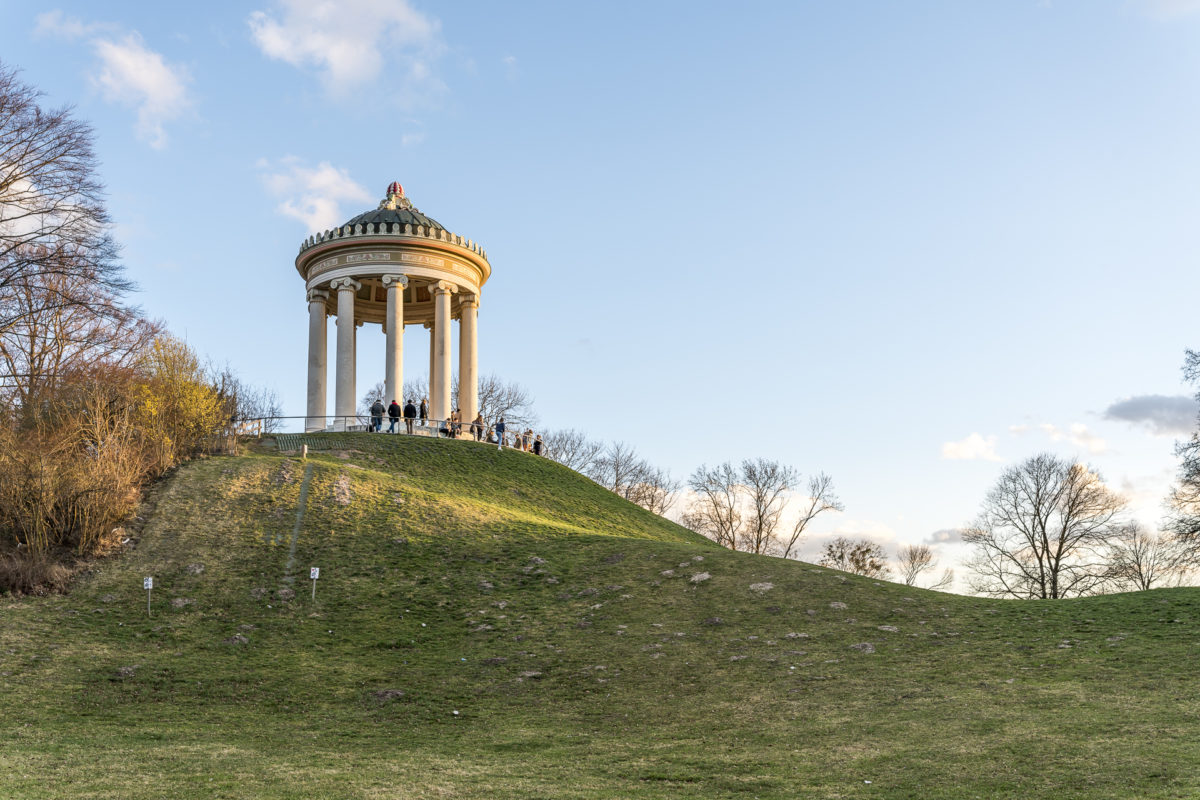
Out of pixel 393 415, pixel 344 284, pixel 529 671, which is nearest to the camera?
pixel 529 671

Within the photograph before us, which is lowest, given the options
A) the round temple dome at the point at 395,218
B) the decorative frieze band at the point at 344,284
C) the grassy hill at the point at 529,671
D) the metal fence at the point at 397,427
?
the grassy hill at the point at 529,671

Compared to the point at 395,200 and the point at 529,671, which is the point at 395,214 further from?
the point at 529,671

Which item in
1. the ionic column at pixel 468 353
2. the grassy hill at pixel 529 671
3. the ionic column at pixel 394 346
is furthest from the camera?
the ionic column at pixel 468 353

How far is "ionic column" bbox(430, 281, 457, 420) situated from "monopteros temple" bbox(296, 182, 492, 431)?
5 centimetres

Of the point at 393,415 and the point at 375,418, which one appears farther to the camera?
the point at 375,418

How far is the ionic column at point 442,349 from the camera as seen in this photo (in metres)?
43.6

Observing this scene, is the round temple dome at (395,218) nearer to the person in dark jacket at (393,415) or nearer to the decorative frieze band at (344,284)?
the decorative frieze band at (344,284)

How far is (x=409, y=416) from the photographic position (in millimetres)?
39750

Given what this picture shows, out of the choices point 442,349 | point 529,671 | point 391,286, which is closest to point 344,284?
point 391,286

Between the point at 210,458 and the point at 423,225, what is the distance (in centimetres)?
1812

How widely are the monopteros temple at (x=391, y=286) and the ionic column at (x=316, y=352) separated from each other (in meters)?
0.05

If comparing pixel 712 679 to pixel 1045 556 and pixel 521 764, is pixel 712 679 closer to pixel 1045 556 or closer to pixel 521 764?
pixel 521 764

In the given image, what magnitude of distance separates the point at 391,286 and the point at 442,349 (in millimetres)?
3818

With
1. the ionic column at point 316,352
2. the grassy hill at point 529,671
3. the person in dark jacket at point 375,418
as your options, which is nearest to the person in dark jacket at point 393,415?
the person in dark jacket at point 375,418
